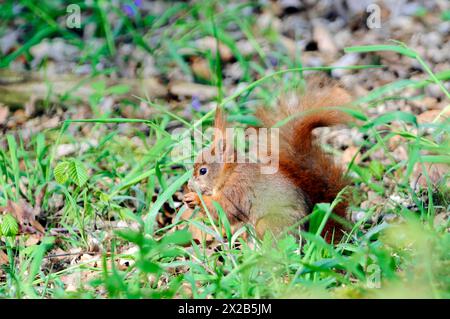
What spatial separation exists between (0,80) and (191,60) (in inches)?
43.9

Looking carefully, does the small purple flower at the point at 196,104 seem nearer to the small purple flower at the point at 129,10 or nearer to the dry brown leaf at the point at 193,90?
the dry brown leaf at the point at 193,90

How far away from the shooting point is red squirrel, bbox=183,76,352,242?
290cm

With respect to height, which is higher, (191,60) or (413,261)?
(191,60)

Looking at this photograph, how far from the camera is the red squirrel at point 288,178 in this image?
9.53 ft

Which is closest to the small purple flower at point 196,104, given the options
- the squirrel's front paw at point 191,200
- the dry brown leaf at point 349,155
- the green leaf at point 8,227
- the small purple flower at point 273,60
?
the small purple flower at point 273,60

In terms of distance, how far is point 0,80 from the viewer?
4.44m

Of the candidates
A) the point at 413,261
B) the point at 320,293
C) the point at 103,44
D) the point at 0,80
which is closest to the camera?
the point at 320,293

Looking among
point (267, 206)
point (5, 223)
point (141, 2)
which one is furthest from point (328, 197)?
point (141, 2)

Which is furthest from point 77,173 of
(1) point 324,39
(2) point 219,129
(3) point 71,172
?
(1) point 324,39

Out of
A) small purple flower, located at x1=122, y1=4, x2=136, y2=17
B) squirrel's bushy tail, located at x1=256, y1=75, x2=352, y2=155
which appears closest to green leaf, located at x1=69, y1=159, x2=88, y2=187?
squirrel's bushy tail, located at x1=256, y1=75, x2=352, y2=155

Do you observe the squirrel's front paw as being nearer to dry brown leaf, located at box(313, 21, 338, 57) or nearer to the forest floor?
the forest floor

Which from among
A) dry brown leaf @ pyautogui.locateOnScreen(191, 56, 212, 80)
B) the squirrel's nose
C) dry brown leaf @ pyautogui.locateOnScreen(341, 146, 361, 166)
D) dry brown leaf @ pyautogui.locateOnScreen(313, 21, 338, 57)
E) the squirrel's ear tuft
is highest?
dry brown leaf @ pyautogui.locateOnScreen(313, 21, 338, 57)

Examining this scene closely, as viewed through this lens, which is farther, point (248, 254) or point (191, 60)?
point (191, 60)

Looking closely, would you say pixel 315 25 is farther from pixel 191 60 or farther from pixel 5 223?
pixel 5 223
